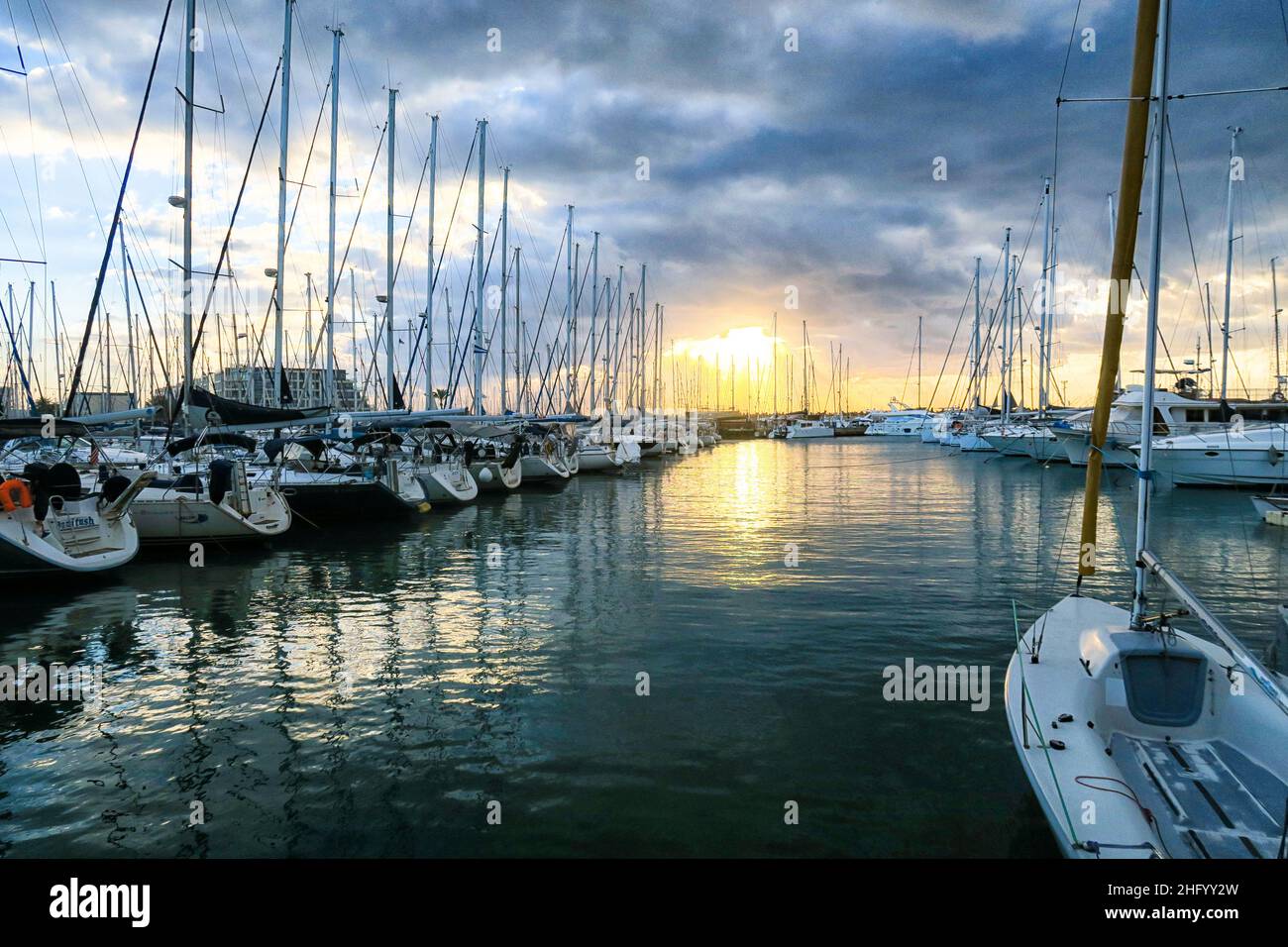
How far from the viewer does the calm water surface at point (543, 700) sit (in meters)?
6.48

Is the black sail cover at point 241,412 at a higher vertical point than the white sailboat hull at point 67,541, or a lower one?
higher

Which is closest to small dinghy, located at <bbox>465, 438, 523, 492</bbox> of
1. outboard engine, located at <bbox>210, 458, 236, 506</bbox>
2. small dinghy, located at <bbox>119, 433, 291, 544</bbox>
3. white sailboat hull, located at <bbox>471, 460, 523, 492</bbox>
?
white sailboat hull, located at <bbox>471, 460, 523, 492</bbox>

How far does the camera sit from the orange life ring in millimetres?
15000

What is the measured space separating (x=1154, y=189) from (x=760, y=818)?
788cm

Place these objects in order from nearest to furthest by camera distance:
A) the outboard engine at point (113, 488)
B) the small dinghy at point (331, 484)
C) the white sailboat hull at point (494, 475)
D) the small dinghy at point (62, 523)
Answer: the small dinghy at point (62, 523) → the outboard engine at point (113, 488) → the small dinghy at point (331, 484) → the white sailboat hull at point (494, 475)

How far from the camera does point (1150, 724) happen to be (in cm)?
641

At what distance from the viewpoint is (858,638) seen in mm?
12164

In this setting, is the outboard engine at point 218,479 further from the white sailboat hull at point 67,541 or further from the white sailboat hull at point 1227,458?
the white sailboat hull at point 1227,458

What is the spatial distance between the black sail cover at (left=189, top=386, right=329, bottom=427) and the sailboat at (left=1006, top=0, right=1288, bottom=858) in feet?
68.2

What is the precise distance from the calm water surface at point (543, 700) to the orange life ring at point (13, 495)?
6.28ft
